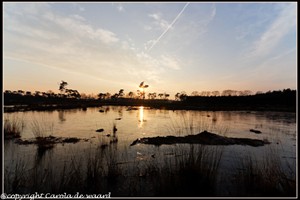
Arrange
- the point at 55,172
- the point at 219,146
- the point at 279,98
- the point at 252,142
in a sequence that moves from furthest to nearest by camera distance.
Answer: the point at 279,98 < the point at 252,142 < the point at 219,146 < the point at 55,172

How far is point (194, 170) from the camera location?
4742 mm

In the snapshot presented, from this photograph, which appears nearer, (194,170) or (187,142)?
(194,170)

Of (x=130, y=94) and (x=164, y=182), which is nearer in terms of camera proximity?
(x=164, y=182)

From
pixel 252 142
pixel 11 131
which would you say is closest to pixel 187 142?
pixel 252 142

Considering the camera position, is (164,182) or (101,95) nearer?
(164,182)

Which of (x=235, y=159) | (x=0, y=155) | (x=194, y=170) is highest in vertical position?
(x=0, y=155)

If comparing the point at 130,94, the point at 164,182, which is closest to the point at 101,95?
the point at 130,94

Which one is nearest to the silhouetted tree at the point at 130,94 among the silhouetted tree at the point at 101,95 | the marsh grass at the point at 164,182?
the silhouetted tree at the point at 101,95

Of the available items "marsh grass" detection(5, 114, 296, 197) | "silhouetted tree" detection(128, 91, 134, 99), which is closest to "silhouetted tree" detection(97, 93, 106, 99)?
"silhouetted tree" detection(128, 91, 134, 99)

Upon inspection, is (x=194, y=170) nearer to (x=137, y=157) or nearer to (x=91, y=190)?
(x=91, y=190)

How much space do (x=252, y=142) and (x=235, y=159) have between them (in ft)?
13.1

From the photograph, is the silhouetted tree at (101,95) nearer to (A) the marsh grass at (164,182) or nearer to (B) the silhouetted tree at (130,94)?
(B) the silhouetted tree at (130,94)

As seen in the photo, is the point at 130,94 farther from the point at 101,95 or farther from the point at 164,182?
the point at 164,182

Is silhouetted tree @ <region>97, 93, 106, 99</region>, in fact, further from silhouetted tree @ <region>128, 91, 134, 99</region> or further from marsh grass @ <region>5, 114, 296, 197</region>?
marsh grass @ <region>5, 114, 296, 197</region>
